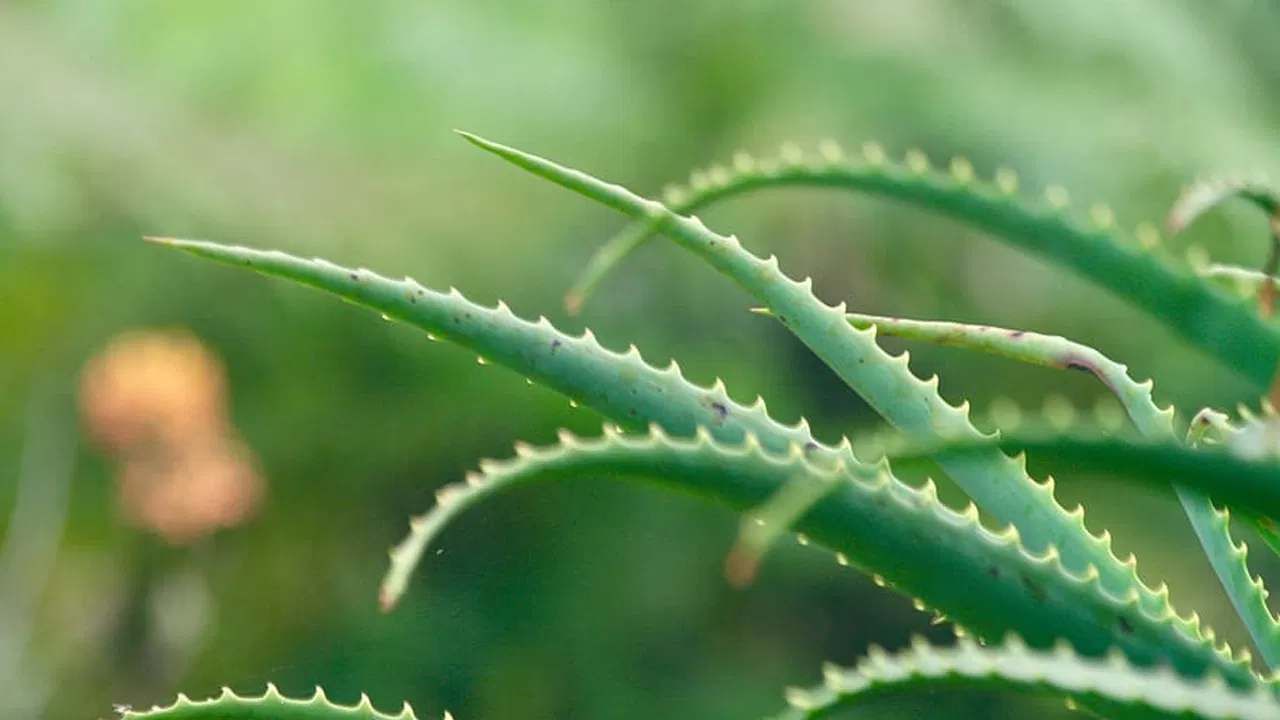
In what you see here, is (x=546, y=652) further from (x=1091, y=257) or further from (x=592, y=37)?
(x=1091, y=257)

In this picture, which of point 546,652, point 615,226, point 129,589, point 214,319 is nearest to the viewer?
point 129,589

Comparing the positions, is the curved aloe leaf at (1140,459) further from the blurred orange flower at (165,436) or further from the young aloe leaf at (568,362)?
the blurred orange flower at (165,436)

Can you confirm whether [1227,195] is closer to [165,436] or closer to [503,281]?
[165,436]

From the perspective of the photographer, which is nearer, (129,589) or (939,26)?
(129,589)

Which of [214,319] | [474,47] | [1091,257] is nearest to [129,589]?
[214,319]

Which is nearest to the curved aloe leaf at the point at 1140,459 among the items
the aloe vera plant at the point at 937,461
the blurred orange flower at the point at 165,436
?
the aloe vera plant at the point at 937,461

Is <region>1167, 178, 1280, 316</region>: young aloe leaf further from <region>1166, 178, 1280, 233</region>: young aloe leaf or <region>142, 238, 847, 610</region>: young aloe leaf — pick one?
<region>142, 238, 847, 610</region>: young aloe leaf

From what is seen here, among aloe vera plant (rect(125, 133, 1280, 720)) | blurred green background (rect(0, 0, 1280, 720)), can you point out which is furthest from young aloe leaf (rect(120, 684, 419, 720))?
blurred green background (rect(0, 0, 1280, 720))
